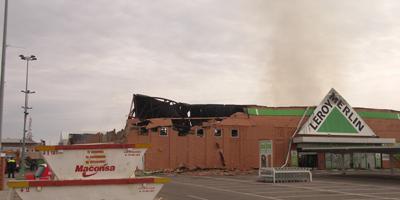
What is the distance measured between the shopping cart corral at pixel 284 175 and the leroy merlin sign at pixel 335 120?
18436mm

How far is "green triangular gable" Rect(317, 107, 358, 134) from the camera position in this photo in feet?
171

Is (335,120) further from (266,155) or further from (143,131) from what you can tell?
(143,131)

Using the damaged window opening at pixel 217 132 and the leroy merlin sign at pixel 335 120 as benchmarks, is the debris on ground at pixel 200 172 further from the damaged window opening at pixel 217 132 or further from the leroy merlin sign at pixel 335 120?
the leroy merlin sign at pixel 335 120

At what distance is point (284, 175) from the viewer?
32.1m

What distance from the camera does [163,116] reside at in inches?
1913

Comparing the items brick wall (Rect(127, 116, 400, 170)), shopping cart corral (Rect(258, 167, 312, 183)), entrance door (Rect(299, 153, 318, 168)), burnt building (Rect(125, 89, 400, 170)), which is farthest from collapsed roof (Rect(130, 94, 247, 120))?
shopping cart corral (Rect(258, 167, 312, 183))

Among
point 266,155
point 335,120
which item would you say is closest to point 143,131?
point 266,155

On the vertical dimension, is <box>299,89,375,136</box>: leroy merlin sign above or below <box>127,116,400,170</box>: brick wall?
above

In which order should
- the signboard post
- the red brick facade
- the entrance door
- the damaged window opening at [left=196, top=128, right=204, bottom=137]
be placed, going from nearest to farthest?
the signboard post → the red brick facade → the damaged window opening at [left=196, top=128, right=204, bottom=137] → the entrance door

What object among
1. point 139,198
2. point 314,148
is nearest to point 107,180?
point 139,198

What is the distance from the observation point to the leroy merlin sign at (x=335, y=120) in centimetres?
5166

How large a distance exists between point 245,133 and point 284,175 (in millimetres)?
17496

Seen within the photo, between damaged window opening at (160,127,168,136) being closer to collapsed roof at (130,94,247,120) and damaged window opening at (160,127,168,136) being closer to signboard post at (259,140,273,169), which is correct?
collapsed roof at (130,94,247,120)

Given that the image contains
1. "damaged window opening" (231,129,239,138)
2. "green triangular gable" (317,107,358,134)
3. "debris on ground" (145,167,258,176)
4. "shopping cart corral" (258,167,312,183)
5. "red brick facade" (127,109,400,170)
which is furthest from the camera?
"green triangular gable" (317,107,358,134)
